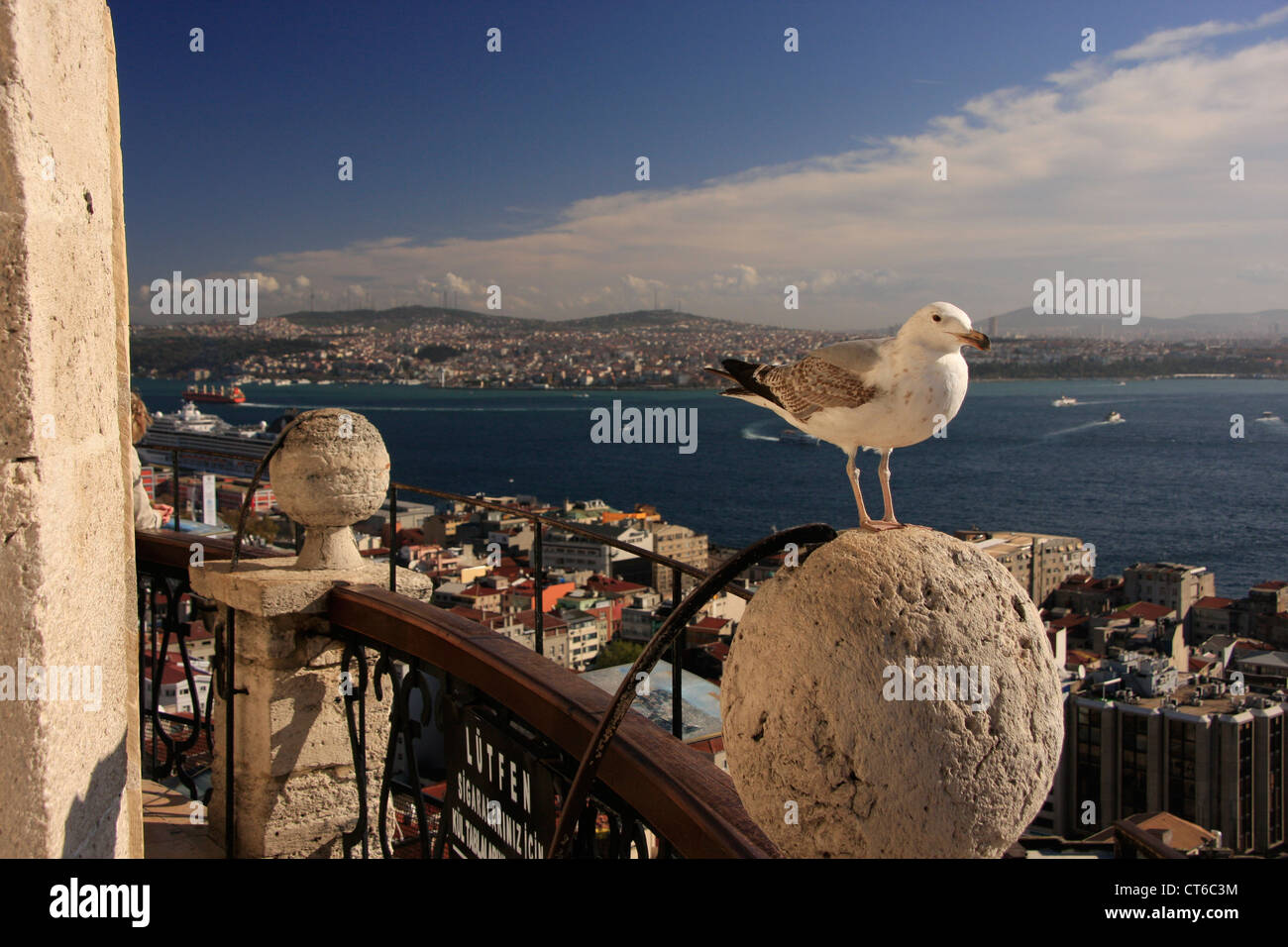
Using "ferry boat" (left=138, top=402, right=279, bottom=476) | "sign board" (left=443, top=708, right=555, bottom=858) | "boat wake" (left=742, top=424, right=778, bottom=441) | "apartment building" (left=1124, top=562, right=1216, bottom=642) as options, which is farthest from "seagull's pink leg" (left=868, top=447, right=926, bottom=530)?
"boat wake" (left=742, top=424, right=778, bottom=441)

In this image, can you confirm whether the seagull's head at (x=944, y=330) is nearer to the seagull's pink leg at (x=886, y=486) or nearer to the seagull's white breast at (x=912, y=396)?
the seagull's white breast at (x=912, y=396)

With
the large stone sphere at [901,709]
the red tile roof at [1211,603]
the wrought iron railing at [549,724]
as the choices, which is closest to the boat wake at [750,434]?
the red tile roof at [1211,603]

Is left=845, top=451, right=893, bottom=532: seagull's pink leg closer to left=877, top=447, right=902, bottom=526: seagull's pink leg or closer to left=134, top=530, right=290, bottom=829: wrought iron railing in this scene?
left=877, top=447, right=902, bottom=526: seagull's pink leg

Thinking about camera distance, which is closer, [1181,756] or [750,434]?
[1181,756]

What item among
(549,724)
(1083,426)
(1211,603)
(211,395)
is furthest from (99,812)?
(1083,426)

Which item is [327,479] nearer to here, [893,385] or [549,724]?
[549,724]
